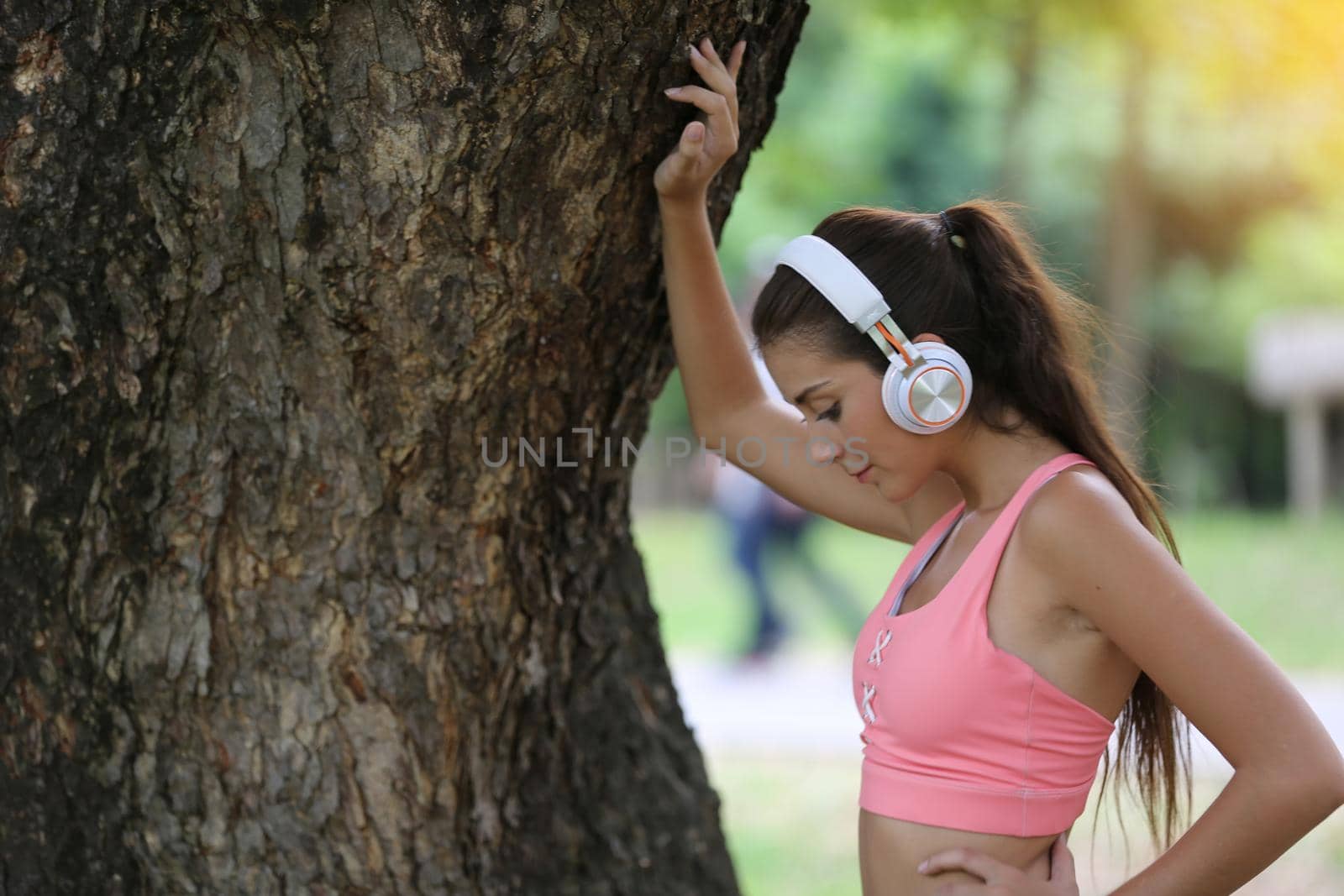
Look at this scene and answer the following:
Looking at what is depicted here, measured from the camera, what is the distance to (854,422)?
170 centimetres

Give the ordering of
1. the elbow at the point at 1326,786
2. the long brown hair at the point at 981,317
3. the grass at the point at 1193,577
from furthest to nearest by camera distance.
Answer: the grass at the point at 1193,577
the long brown hair at the point at 981,317
the elbow at the point at 1326,786

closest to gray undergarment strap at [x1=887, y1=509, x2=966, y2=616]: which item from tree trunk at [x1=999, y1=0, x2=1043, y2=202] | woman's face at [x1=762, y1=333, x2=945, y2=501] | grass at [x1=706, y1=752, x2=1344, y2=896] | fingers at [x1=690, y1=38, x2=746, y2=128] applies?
woman's face at [x1=762, y1=333, x2=945, y2=501]

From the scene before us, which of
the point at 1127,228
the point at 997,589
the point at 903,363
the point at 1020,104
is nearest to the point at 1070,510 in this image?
the point at 997,589

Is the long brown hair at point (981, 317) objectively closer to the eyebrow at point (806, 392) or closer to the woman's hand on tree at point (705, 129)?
the eyebrow at point (806, 392)

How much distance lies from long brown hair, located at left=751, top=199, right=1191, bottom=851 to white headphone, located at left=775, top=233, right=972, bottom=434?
3cm

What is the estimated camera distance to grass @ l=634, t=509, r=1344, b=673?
694 cm

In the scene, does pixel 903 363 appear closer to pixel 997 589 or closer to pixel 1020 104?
pixel 997 589

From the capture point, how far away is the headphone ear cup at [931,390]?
163 cm

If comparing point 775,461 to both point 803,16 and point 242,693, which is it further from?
point 242,693

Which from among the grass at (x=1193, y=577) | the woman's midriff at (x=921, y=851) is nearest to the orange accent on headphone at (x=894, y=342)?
the woman's midriff at (x=921, y=851)

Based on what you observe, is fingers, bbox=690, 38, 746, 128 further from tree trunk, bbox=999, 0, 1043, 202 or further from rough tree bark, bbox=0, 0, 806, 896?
tree trunk, bbox=999, 0, 1043, 202

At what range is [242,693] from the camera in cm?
191

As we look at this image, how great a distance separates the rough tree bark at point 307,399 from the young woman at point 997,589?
0.68ft

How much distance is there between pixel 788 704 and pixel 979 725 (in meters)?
4.69
